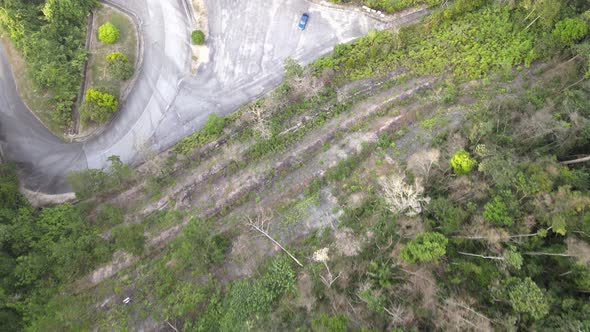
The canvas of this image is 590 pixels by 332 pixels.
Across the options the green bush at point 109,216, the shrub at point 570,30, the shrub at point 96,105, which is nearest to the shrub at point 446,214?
the shrub at point 570,30

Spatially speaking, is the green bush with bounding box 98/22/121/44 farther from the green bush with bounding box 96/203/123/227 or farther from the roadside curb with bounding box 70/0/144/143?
the green bush with bounding box 96/203/123/227

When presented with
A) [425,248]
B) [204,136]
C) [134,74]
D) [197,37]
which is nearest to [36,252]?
[204,136]

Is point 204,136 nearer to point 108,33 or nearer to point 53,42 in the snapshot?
point 108,33

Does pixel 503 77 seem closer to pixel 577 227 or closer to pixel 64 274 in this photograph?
pixel 577 227

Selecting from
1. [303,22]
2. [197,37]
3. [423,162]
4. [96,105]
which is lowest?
[423,162]

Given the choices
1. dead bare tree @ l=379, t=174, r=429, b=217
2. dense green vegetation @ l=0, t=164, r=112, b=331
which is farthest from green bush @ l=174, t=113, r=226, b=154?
dead bare tree @ l=379, t=174, r=429, b=217

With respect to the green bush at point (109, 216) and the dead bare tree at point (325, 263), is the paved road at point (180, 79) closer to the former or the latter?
the green bush at point (109, 216)
